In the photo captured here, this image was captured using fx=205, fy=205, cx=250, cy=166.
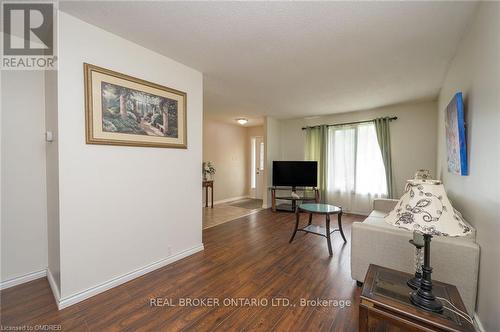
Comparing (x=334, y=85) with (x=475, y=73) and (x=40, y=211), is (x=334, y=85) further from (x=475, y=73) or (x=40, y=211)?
(x=40, y=211)

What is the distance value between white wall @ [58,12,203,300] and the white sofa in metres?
1.97

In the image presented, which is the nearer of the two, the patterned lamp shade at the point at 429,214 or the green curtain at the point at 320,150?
the patterned lamp shade at the point at 429,214

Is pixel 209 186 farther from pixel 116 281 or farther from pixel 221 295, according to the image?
pixel 221 295

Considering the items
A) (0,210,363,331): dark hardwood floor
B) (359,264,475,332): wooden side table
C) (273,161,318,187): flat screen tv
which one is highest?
(273,161,318,187): flat screen tv

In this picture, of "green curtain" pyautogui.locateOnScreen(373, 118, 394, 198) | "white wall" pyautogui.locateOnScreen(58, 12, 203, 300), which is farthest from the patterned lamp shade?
"green curtain" pyautogui.locateOnScreen(373, 118, 394, 198)

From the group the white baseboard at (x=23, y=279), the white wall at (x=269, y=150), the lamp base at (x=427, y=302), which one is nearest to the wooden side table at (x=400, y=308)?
the lamp base at (x=427, y=302)

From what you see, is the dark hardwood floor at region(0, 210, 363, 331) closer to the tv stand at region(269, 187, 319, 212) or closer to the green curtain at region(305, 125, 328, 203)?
the tv stand at region(269, 187, 319, 212)

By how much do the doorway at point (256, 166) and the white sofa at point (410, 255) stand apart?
4940mm

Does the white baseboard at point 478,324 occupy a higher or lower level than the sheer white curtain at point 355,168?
lower

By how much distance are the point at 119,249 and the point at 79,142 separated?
1072 mm

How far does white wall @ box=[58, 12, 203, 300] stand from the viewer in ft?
5.57

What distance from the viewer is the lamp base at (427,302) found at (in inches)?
42.7

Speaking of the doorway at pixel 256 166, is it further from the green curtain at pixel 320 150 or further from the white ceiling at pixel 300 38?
the white ceiling at pixel 300 38

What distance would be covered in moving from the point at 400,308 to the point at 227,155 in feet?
19.1
